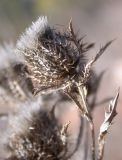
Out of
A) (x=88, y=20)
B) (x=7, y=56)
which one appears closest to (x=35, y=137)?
(x=7, y=56)

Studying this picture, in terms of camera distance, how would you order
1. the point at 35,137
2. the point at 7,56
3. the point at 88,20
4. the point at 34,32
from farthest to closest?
1. the point at 88,20
2. the point at 7,56
3. the point at 35,137
4. the point at 34,32

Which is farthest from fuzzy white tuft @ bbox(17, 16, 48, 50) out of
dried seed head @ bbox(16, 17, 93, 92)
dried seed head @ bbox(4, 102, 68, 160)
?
dried seed head @ bbox(4, 102, 68, 160)

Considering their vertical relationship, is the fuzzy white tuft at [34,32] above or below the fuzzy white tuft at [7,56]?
below

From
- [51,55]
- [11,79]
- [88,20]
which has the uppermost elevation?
[88,20]

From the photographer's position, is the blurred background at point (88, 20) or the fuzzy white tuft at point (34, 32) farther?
the blurred background at point (88, 20)

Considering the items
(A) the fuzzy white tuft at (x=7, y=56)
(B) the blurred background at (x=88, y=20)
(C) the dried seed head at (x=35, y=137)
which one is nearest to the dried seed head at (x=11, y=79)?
(A) the fuzzy white tuft at (x=7, y=56)

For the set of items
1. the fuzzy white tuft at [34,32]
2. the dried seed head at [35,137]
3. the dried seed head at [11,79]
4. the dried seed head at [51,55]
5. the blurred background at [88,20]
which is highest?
the blurred background at [88,20]

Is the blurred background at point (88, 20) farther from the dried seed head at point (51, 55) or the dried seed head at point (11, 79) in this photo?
the dried seed head at point (51, 55)

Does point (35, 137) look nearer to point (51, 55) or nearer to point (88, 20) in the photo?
point (51, 55)

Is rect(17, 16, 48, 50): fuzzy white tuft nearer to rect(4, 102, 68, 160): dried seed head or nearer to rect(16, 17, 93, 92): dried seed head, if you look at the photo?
rect(16, 17, 93, 92): dried seed head
